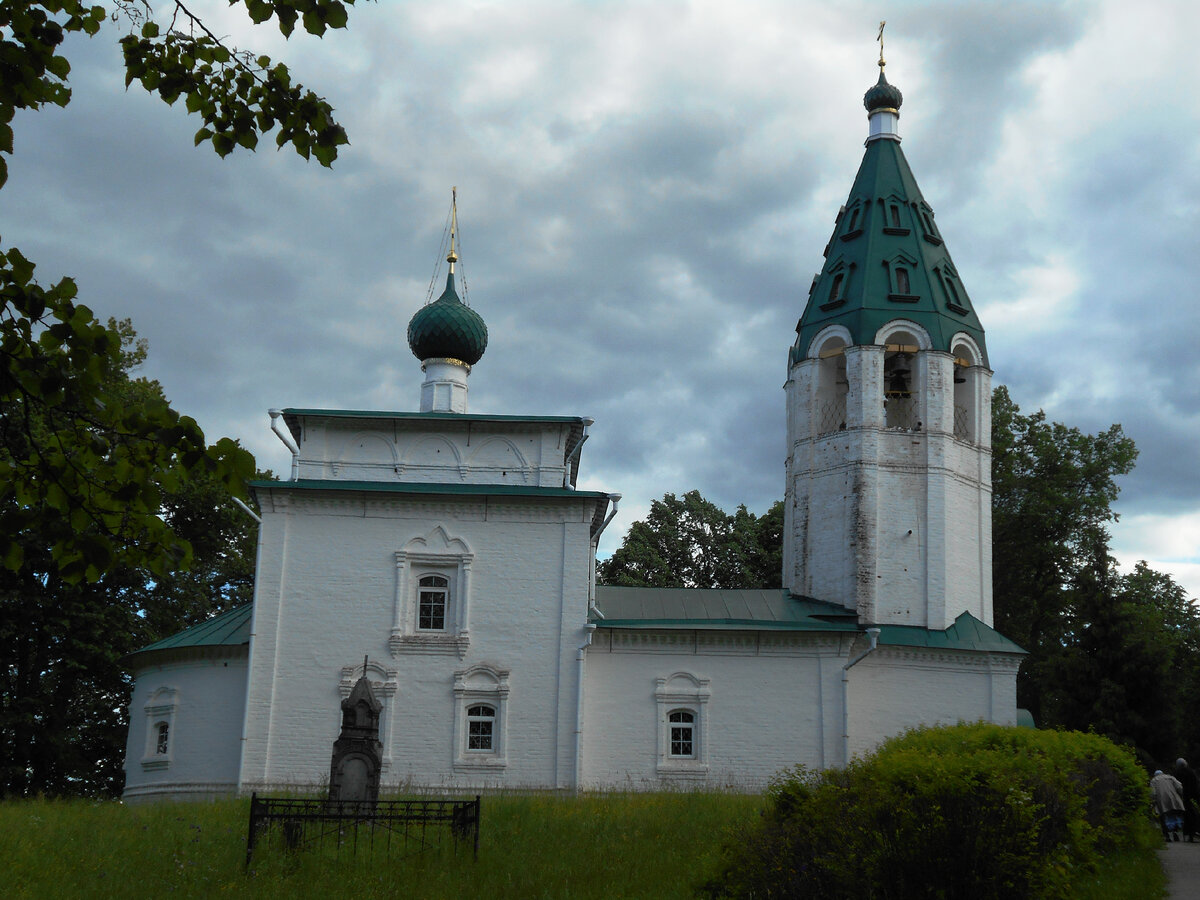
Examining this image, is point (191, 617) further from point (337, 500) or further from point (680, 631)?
point (680, 631)

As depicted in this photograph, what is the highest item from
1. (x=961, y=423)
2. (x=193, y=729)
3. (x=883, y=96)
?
(x=883, y=96)

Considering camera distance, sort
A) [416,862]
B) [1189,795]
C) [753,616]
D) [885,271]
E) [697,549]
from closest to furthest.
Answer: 1. [416,862]
2. [1189,795]
3. [753,616]
4. [885,271]
5. [697,549]

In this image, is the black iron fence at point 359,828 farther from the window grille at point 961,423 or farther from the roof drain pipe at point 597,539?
the window grille at point 961,423

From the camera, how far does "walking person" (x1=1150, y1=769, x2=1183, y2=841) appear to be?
49.8ft

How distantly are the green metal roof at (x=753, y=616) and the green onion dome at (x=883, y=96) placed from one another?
10677mm

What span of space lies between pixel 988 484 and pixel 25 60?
20616mm

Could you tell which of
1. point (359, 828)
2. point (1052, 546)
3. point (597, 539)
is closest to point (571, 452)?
point (597, 539)

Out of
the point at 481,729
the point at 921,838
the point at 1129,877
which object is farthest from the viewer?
the point at 481,729

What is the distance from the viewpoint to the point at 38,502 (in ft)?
16.2

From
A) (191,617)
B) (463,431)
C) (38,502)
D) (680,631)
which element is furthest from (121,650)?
(38,502)

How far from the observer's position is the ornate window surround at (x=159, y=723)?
1928 cm

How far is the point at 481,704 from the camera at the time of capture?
1875 centimetres

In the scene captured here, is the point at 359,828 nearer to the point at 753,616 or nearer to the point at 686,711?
the point at 686,711

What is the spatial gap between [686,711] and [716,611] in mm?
1990
